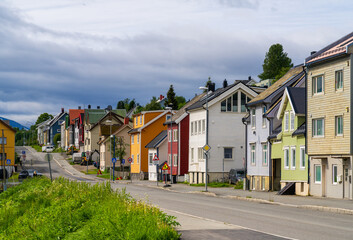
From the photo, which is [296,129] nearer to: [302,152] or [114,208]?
[302,152]

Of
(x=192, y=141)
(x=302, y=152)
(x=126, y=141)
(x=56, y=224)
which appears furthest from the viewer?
(x=126, y=141)

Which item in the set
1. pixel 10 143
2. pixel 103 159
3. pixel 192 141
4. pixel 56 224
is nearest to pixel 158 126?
pixel 192 141

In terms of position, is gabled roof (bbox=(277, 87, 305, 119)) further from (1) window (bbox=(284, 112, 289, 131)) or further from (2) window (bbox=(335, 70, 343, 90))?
(2) window (bbox=(335, 70, 343, 90))

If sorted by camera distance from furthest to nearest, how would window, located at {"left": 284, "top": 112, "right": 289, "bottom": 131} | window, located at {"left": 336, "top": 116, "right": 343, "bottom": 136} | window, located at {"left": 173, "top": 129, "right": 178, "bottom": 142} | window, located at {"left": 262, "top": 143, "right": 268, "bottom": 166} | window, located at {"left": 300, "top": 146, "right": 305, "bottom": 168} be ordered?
window, located at {"left": 173, "top": 129, "right": 178, "bottom": 142} → window, located at {"left": 262, "top": 143, "right": 268, "bottom": 166} → window, located at {"left": 284, "top": 112, "right": 289, "bottom": 131} → window, located at {"left": 300, "top": 146, "right": 305, "bottom": 168} → window, located at {"left": 336, "top": 116, "right": 343, "bottom": 136}

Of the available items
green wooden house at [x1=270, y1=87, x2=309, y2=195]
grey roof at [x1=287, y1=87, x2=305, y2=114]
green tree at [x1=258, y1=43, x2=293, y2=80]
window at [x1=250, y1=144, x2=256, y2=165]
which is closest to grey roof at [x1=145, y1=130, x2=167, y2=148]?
window at [x1=250, y1=144, x2=256, y2=165]

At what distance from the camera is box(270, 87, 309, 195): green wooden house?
135 ft

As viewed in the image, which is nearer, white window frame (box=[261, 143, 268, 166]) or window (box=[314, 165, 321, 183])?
window (box=[314, 165, 321, 183])

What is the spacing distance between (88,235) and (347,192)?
23.2 m

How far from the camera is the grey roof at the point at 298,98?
41781 mm

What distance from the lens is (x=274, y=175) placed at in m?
47.2

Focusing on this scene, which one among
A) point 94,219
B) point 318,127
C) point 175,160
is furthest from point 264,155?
point 94,219

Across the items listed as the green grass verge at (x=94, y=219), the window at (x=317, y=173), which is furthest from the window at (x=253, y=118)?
the green grass verge at (x=94, y=219)

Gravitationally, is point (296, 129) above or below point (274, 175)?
above

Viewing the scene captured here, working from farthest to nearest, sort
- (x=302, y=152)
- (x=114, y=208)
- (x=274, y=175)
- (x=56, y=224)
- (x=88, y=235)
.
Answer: (x=274, y=175), (x=302, y=152), (x=56, y=224), (x=114, y=208), (x=88, y=235)
